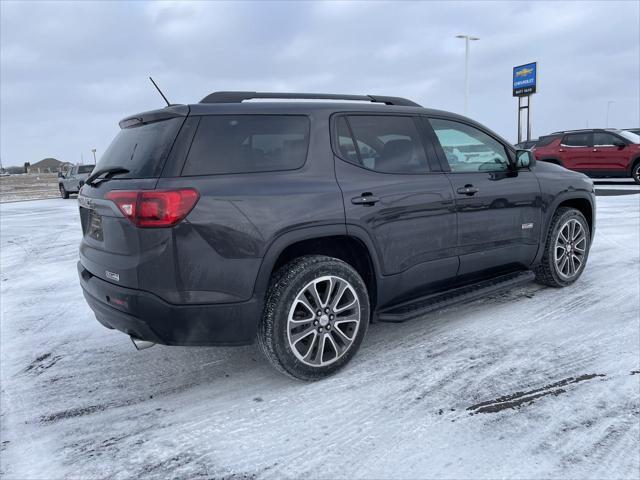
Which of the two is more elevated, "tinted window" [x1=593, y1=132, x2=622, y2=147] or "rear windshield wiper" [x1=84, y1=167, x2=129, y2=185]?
"tinted window" [x1=593, y1=132, x2=622, y2=147]

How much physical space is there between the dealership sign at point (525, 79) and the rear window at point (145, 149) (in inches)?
1578

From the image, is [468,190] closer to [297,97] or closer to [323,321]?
[297,97]

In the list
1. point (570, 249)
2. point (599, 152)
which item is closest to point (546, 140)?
point (599, 152)

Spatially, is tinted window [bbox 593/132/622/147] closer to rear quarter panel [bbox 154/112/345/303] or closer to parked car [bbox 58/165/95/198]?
rear quarter panel [bbox 154/112/345/303]

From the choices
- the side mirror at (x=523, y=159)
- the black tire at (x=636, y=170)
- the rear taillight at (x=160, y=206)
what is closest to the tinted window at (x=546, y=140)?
the black tire at (x=636, y=170)

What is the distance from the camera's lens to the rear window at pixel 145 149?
2799 mm

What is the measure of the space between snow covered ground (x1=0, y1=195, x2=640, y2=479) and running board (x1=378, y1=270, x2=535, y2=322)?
27 cm

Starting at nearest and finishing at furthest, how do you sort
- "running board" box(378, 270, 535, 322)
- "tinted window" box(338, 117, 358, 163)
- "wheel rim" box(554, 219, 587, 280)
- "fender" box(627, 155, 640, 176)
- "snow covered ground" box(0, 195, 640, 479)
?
"snow covered ground" box(0, 195, 640, 479) < "tinted window" box(338, 117, 358, 163) < "running board" box(378, 270, 535, 322) < "wheel rim" box(554, 219, 587, 280) < "fender" box(627, 155, 640, 176)

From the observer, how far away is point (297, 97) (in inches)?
137

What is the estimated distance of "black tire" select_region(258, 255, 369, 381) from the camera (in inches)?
117

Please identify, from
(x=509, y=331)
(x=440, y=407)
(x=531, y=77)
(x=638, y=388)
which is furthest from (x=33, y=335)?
(x=531, y=77)

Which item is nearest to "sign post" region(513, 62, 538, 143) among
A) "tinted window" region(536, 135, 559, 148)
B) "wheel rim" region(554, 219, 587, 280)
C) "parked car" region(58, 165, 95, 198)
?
"tinted window" region(536, 135, 559, 148)

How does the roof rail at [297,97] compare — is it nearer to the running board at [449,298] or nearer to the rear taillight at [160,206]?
the rear taillight at [160,206]

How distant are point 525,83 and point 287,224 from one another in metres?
41.0
